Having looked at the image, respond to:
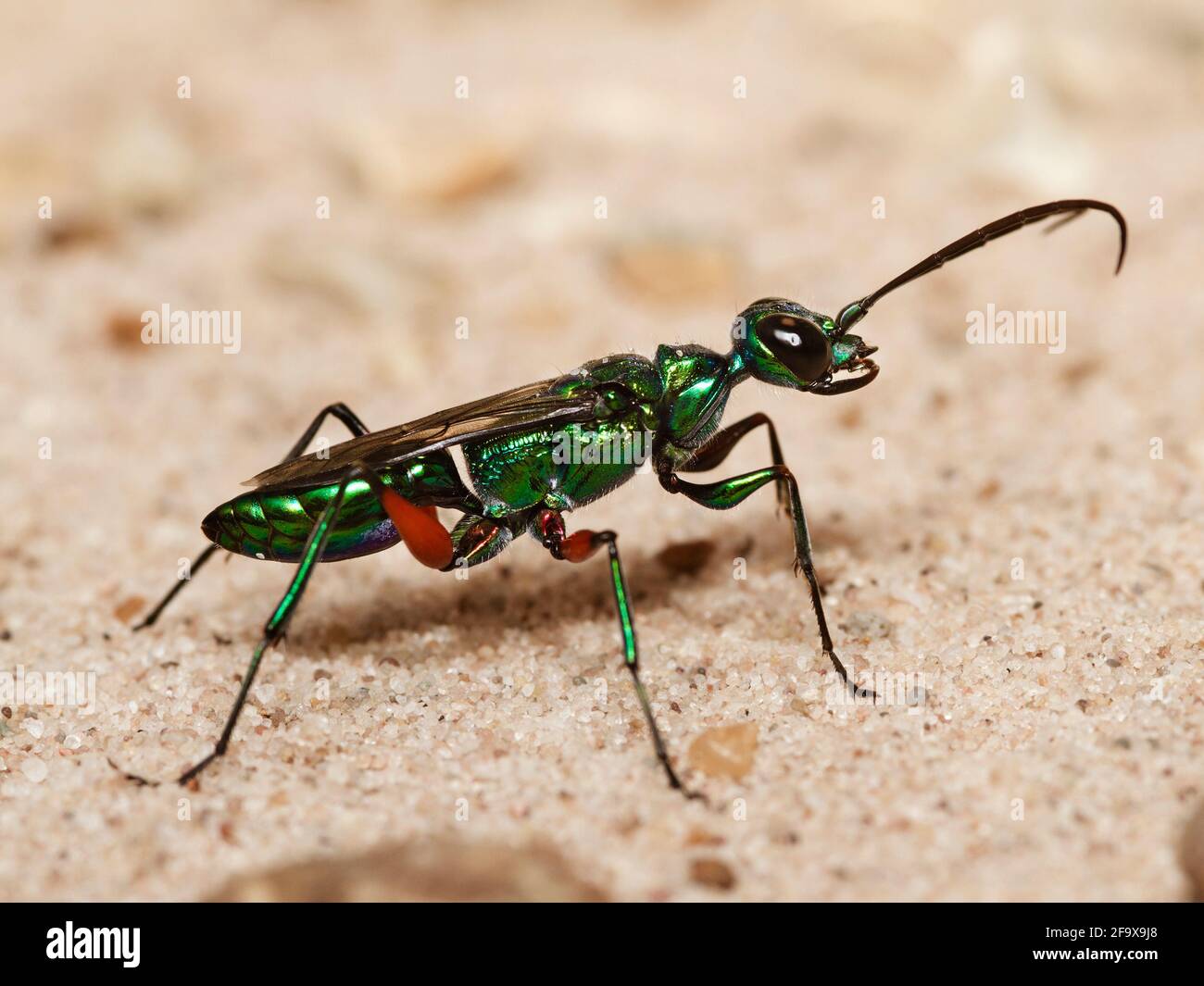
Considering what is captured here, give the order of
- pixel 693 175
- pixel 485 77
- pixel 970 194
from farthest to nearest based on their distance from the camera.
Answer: pixel 485 77 < pixel 693 175 < pixel 970 194

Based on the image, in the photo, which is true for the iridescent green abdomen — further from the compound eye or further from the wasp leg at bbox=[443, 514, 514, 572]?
the compound eye

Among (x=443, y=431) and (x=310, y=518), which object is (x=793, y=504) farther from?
(x=310, y=518)

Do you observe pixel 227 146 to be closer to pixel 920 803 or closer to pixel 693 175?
pixel 693 175

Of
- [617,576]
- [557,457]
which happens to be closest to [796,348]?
[557,457]

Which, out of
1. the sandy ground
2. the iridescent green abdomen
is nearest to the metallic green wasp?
the iridescent green abdomen

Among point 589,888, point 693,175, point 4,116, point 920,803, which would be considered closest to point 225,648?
point 589,888

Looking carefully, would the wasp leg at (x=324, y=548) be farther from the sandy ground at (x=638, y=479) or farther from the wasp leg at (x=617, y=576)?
the wasp leg at (x=617, y=576)

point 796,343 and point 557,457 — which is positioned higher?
point 796,343
